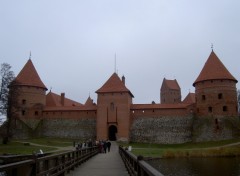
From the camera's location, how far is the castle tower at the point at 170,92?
77688 mm

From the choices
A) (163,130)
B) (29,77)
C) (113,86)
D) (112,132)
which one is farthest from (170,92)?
(29,77)

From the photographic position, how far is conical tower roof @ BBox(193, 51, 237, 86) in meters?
38.6

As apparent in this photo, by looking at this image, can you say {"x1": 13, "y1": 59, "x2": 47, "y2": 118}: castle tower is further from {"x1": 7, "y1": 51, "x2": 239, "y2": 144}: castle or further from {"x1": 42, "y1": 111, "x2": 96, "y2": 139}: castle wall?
{"x1": 42, "y1": 111, "x2": 96, "y2": 139}: castle wall

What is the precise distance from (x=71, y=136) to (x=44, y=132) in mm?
3795

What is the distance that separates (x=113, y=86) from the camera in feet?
136

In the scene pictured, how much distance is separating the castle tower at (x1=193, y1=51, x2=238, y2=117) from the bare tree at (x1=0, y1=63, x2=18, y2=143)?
21.0m

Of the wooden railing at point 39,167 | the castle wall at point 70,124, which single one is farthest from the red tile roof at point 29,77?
the wooden railing at point 39,167

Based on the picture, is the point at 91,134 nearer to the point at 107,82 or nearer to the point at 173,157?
the point at 107,82

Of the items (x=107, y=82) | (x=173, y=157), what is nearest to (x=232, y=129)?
(x=173, y=157)

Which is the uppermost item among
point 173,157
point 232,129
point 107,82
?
point 107,82

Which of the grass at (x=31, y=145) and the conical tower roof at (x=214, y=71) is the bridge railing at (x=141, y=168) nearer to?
the grass at (x=31, y=145)

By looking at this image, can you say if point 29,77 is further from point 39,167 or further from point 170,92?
point 170,92

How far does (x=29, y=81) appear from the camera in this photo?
140 feet

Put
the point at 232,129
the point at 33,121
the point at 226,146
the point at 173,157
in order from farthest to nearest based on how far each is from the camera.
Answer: the point at 33,121, the point at 232,129, the point at 226,146, the point at 173,157
